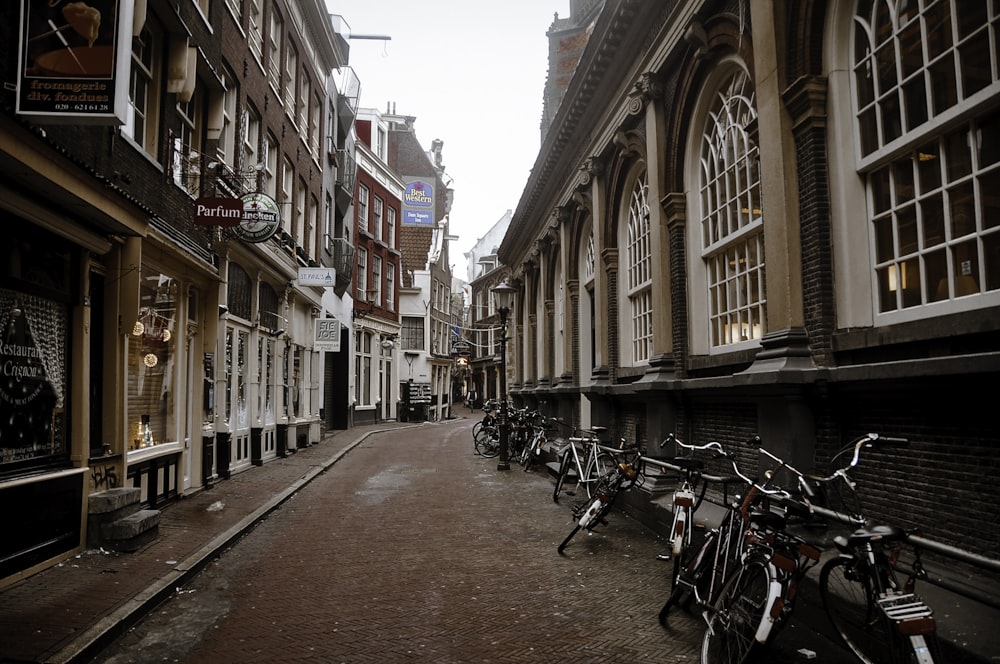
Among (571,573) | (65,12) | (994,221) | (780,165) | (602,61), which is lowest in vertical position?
(571,573)

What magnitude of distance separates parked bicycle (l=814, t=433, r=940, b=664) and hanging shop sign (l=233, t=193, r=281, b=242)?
29.3 feet

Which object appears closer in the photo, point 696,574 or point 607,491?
point 696,574

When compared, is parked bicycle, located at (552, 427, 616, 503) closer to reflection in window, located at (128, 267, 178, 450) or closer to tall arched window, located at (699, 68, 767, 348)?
tall arched window, located at (699, 68, 767, 348)

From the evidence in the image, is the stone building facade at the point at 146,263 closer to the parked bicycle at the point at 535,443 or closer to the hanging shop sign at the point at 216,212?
the hanging shop sign at the point at 216,212

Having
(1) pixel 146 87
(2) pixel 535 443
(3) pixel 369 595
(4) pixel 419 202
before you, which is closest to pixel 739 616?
(3) pixel 369 595

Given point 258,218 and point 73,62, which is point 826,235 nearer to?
point 73,62

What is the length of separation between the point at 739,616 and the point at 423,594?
2.87 metres

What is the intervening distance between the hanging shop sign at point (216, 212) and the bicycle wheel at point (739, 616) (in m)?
8.12

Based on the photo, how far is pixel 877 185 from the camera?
5.64 metres

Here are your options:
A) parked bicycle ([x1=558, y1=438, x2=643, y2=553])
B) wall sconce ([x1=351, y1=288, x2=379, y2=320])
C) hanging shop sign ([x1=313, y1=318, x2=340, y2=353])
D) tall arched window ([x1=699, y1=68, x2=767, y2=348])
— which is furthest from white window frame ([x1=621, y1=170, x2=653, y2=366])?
wall sconce ([x1=351, y1=288, x2=379, y2=320])

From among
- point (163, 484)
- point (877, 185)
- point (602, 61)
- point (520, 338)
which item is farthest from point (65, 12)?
point (520, 338)

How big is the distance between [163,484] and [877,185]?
919 cm

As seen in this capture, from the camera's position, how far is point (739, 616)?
3.72m

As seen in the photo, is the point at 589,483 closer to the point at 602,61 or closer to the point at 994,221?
the point at 994,221
